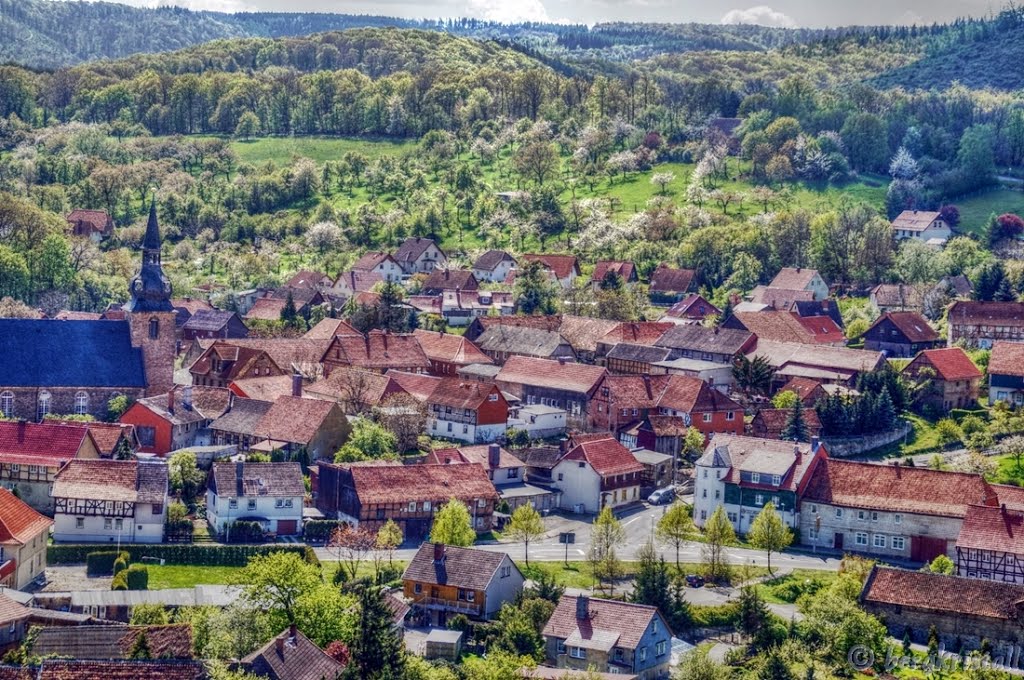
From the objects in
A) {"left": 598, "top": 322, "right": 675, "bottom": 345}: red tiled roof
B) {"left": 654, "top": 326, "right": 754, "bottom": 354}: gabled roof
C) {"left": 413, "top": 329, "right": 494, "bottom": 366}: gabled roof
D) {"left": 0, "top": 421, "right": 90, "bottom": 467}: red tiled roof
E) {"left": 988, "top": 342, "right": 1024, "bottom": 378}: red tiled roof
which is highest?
{"left": 0, "top": 421, "right": 90, "bottom": 467}: red tiled roof

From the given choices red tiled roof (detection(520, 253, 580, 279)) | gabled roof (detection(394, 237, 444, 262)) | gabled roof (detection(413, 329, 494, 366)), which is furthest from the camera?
gabled roof (detection(394, 237, 444, 262))

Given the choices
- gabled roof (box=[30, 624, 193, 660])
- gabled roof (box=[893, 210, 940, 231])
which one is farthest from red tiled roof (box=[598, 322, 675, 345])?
gabled roof (box=[30, 624, 193, 660])

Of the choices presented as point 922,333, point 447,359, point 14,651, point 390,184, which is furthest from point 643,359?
point 390,184

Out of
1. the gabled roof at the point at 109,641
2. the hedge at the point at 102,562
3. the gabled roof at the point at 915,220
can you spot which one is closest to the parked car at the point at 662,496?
the hedge at the point at 102,562

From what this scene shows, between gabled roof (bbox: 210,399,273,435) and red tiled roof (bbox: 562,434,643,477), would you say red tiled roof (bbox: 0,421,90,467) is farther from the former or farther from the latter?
red tiled roof (bbox: 562,434,643,477)

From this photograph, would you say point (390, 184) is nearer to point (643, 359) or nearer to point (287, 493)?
point (643, 359)

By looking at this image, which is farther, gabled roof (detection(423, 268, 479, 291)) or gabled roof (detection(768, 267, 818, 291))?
gabled roof (detection(423, 268, 479, 291))

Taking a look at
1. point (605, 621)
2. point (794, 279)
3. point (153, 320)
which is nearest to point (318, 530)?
point (605, 621)

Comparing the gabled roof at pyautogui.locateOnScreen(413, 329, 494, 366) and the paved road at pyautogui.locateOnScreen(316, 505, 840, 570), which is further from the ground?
the gabled roof at pyautogui.locateOnScreen(413, 329, 494, 366)
